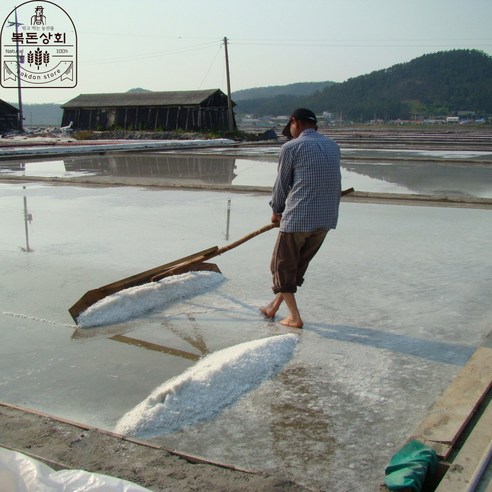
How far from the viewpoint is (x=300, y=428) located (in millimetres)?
2504

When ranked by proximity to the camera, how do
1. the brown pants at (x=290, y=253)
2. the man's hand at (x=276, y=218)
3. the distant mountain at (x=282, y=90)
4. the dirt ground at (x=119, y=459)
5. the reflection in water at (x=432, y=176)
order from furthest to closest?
the distant mountain at (x=282, y=90) < the reflection in water at (x=432, y=176) < the man's hand at (x=276, y=218) < the brown pants at (x=290, y=253) < the dirt ground at (x=119, y=459)

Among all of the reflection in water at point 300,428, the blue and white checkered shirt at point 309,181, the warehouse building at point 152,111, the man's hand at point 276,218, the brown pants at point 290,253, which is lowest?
the reflection in water at point 300,428

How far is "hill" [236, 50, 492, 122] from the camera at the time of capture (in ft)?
422

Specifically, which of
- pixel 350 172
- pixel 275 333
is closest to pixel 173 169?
pixel 350 172

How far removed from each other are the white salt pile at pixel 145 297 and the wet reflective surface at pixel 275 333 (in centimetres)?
10

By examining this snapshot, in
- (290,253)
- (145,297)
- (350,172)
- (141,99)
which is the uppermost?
(141,99)

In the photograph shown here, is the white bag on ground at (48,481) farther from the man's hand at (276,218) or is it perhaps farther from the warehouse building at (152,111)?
the warehouse building at (152,111)

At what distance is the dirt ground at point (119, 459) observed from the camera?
206cm

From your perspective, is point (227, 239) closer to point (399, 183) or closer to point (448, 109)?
point (399, 183)

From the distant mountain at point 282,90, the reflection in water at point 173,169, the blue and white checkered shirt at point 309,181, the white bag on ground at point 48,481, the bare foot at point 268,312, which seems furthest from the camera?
the distant mountain at point 282,90

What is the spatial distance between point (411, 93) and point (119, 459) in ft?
486

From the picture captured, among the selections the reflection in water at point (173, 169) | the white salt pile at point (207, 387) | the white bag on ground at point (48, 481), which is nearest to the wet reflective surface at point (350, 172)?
the reflection in water at point (173, 169)

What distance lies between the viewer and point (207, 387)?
2.81m

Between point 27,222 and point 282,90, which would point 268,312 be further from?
point 282,90
